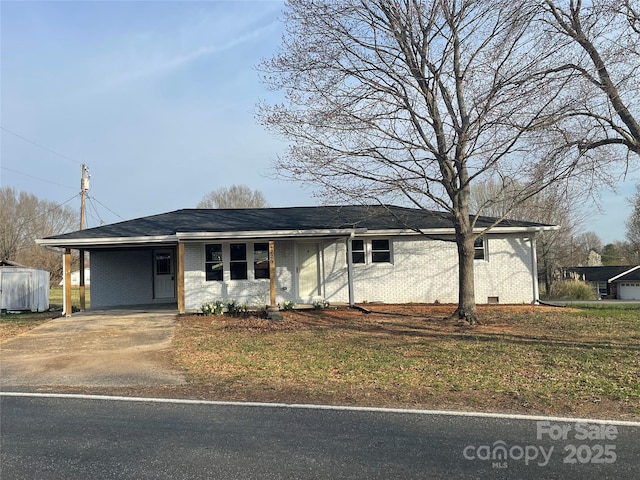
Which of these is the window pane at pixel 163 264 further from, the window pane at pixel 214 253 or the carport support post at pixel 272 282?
the carport support post at pixel 272 282

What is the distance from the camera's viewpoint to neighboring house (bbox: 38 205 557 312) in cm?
1608

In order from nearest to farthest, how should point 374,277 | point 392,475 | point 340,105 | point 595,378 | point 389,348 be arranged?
point 392,475
point 595,378
point 389,348
point 340,105
point 374,277

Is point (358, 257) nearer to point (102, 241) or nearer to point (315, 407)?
point (102, 241)

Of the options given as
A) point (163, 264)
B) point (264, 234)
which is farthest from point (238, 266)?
point (163, 264)

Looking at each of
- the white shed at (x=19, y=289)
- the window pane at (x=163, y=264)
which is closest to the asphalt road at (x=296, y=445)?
the window pane at (x=163, y=264)

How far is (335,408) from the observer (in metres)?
6.10

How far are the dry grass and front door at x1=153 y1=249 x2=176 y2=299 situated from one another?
18.7ft

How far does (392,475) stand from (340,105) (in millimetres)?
10513

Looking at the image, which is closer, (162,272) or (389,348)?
(389,348)

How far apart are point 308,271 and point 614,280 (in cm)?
4583

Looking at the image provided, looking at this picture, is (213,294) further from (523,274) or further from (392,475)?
(392,475)

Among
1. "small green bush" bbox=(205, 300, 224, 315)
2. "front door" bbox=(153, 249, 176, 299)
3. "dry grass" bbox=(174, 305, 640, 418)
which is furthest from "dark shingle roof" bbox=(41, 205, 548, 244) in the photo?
"dry grass" bbox=(174, 305, 640, 418)

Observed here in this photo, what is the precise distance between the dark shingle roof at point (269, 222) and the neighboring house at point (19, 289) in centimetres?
706

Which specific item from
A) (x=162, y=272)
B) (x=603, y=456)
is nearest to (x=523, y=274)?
(x=162, y=272)
